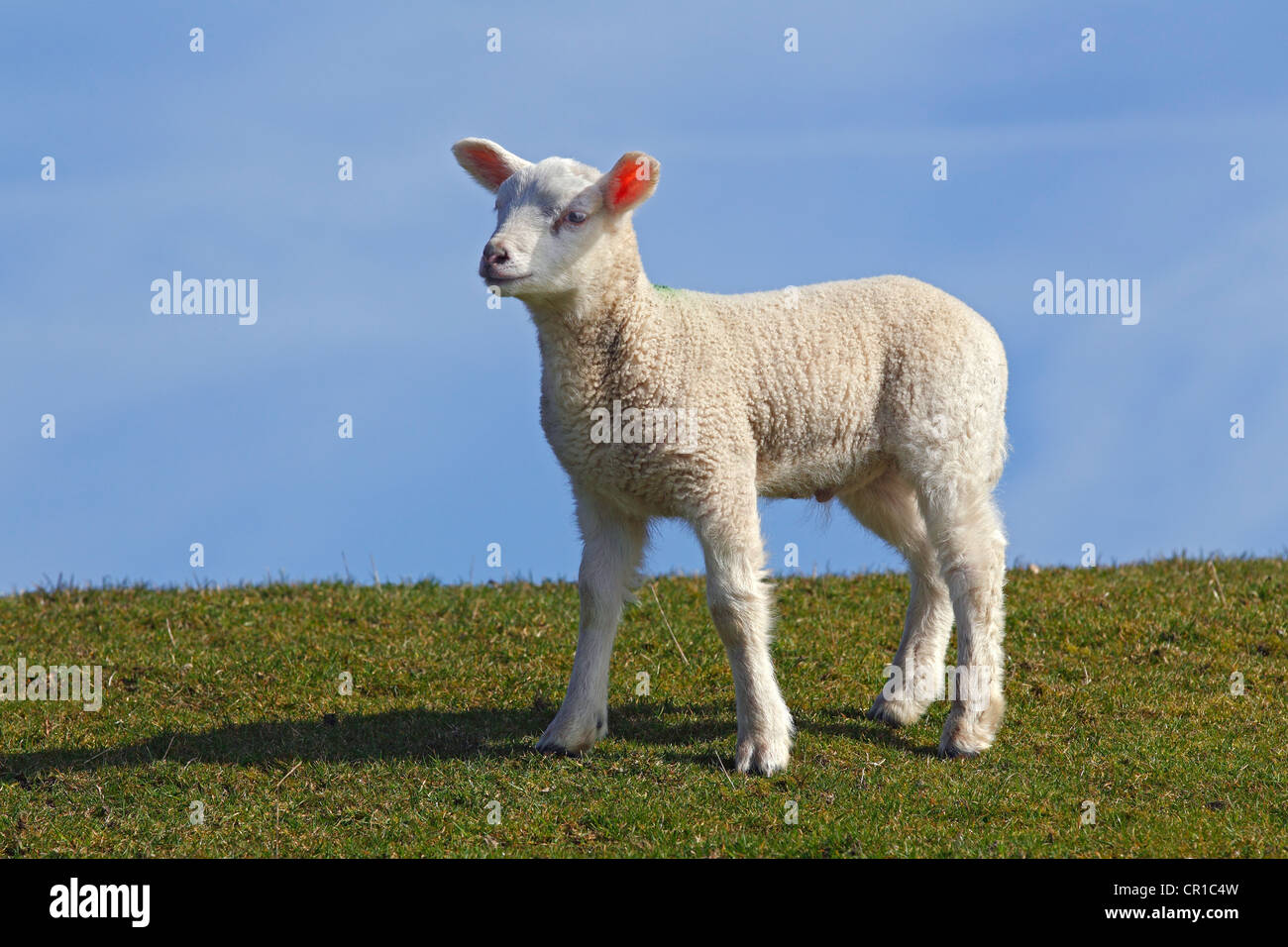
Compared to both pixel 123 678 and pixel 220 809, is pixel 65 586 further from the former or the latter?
pixel 220 809

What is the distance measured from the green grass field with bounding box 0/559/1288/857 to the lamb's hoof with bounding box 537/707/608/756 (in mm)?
137

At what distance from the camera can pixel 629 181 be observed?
9.12m

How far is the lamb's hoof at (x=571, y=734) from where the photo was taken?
10.1m

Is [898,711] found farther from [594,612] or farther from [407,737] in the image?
[407,737]

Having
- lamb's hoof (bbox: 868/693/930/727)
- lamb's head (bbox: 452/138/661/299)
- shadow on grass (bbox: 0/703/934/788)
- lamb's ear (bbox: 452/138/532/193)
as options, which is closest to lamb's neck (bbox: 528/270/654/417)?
lamb's head (bbox: 452/138/661/299)

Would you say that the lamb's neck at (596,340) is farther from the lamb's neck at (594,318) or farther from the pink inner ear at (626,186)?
the pink inner ear at (626,186)

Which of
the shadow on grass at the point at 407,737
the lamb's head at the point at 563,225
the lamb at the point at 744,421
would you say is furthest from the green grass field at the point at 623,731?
A: the lamb's head at the point at 563,225

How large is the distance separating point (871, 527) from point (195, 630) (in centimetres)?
688

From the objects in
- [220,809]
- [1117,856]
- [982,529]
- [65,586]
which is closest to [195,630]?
[65,586]

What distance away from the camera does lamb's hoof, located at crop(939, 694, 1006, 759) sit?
1039cm

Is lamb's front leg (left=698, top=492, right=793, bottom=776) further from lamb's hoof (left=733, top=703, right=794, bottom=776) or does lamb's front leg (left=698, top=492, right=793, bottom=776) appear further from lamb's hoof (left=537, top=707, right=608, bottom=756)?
lamb's hoof (left=537, top=707, right=608, bottom=756)

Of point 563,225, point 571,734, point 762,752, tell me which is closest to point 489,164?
point 563,225

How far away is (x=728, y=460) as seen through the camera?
30.7 feet

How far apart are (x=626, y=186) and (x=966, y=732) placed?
472cm
